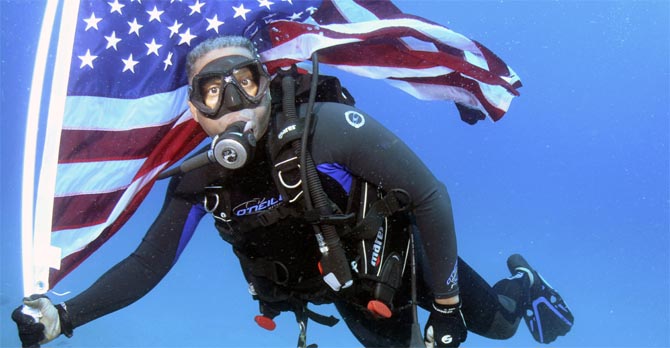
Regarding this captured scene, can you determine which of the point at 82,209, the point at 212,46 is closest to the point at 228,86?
the point at 212,46

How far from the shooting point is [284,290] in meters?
3.24

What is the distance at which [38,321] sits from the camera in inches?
106

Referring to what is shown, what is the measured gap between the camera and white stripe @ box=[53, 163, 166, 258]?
131 inches

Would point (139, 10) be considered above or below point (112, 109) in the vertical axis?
above

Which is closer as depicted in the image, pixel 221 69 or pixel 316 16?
pixel 221 69

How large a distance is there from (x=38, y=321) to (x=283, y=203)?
4.67ft

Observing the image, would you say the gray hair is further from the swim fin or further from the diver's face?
the swim fin

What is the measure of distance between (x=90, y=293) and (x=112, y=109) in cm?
125

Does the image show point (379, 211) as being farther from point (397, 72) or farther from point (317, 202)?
point (397, 72)

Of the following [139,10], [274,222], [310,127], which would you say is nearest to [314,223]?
[274,222]

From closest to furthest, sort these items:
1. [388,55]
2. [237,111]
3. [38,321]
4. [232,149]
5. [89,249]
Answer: [232,149] → [38,321] → [237,111] → [89,249] → [388,55]

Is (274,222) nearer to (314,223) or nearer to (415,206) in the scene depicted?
(314,223)

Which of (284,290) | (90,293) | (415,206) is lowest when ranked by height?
(90,293)

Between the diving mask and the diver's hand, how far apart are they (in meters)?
1.33
